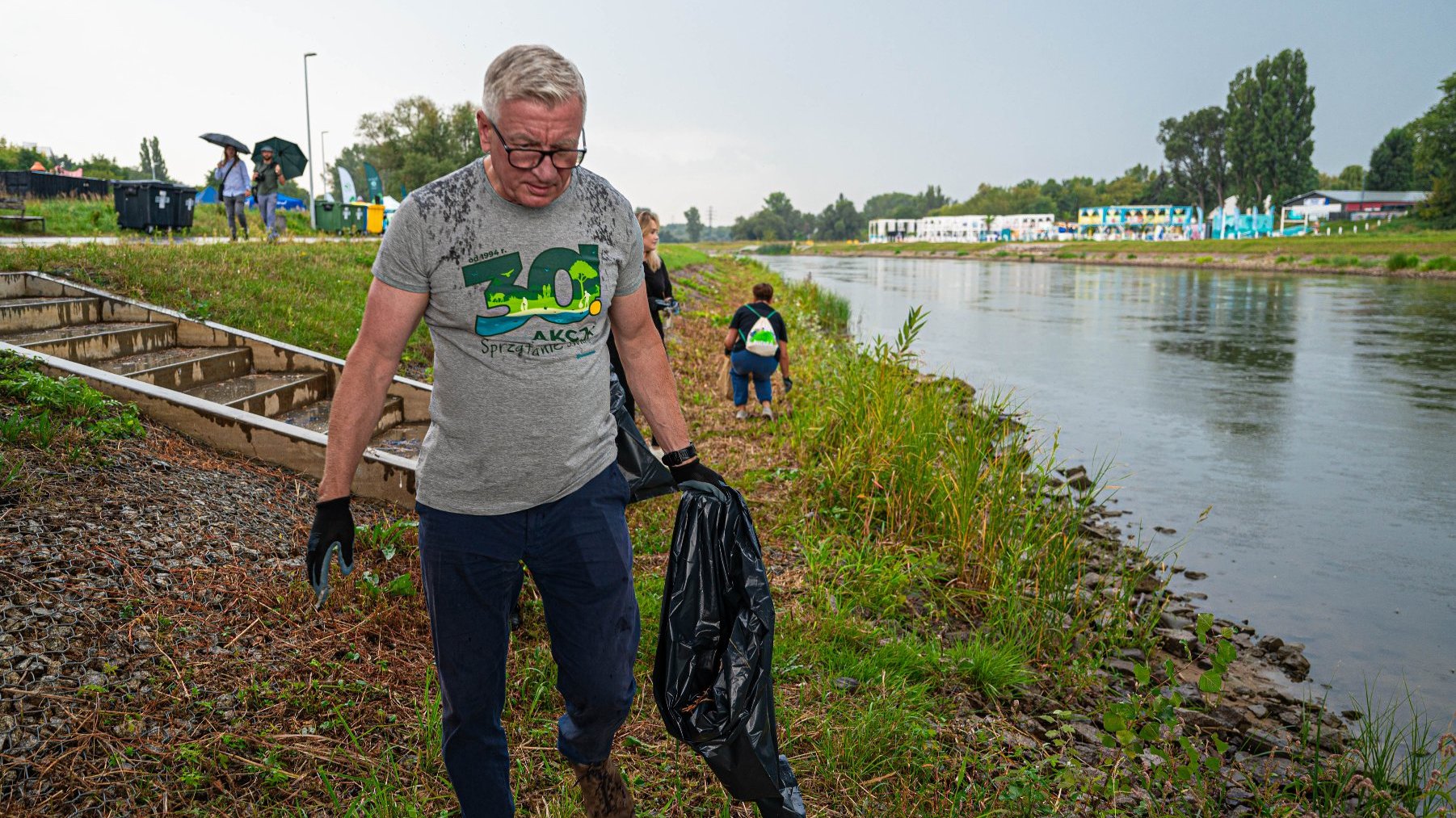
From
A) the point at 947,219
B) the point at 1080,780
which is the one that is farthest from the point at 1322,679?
the point at 947,219

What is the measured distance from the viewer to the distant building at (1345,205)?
292ft

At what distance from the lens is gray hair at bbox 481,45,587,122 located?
2008mm

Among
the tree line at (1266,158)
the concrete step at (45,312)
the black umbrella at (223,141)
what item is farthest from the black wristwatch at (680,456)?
the tree line at (1266,158)

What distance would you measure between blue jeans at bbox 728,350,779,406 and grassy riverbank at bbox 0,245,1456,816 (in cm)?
234

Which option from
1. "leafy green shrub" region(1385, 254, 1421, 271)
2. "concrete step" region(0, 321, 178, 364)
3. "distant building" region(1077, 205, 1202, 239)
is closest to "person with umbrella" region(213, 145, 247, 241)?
"concrete step" region(0, 321, 178, 364)

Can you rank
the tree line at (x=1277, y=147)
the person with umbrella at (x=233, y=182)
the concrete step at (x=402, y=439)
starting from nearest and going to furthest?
the concrete step at (x=402, y=439)
the person with umbrella at (x=233, y=182)
the tree line at (x=1277, y=147)

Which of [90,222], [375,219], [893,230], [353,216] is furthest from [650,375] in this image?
[893,230]

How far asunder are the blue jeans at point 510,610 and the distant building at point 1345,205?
103926 millimetres

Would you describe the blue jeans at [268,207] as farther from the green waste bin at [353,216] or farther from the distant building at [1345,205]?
the distant building at [1345,205]

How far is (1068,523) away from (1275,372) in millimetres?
12399

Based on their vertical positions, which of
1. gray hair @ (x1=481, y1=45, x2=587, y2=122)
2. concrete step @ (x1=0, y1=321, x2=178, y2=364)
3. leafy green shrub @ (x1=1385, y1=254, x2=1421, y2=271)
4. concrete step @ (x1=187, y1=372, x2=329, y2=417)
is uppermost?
leafy green shrub @ (x1=1385, y1=254, x2=1421, y2=271)

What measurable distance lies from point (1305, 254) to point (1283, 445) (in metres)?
52.0

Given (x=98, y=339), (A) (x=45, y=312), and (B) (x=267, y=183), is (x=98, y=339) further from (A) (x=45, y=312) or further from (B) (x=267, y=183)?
(B) (x=267, y=183)

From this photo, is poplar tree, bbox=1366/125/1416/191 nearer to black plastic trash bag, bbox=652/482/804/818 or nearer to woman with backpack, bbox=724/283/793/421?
woman with backpack, bbox=724/283/793/421
